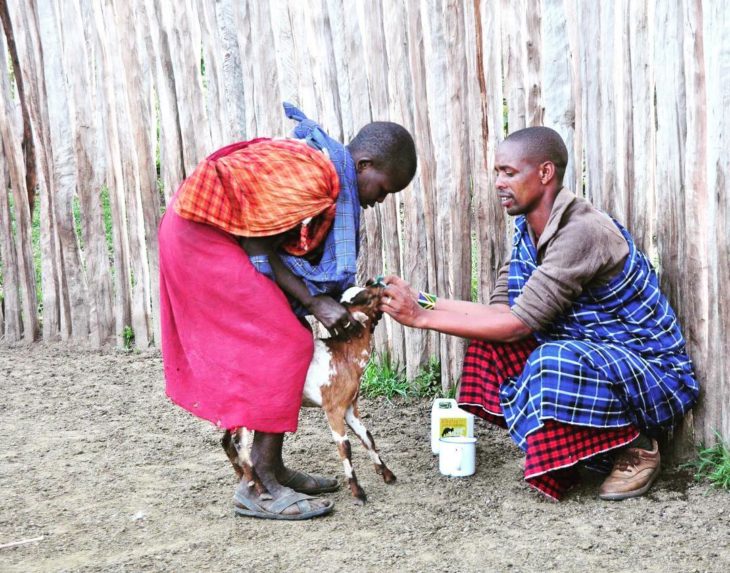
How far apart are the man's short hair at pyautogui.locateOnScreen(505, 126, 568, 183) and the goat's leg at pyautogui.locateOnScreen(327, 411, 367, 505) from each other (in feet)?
4.10

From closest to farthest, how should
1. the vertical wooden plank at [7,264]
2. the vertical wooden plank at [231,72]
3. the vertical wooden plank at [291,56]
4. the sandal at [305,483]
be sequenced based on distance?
the sandal at [305,483]
the vertical wooden plank at [291,56]
the vertical wooden plank at [231,72]
the vertical wooden plank at [7,264]

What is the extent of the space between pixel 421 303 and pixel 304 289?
558 mm

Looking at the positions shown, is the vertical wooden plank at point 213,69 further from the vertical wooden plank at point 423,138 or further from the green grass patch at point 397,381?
the green grass patch at point 397,381

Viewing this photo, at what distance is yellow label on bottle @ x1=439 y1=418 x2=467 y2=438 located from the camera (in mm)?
3949

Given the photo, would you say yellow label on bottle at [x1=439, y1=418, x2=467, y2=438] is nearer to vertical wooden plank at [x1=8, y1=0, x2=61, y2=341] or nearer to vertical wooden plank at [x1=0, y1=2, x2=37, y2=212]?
vertical wooden plank at [x1=8, y1=0, x2=61, y2=341]

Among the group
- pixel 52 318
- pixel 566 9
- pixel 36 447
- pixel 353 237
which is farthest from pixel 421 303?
pixel 52 318

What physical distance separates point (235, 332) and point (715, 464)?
1863 millimetres

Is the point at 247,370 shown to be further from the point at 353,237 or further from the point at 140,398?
the point at 140,398

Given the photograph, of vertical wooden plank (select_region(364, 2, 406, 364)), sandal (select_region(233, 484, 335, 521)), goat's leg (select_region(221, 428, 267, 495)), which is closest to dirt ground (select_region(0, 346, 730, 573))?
sandal (select_region(233, 484, 335, 521))

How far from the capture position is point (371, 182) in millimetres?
3318

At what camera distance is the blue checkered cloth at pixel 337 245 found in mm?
3223

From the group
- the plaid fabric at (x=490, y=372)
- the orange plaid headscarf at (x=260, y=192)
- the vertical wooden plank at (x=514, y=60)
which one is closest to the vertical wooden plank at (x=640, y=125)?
the vertical wooden plank at (x=514, y=60)

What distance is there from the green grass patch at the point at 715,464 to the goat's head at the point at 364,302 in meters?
1.37

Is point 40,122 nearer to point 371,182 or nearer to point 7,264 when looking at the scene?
point 7,264
